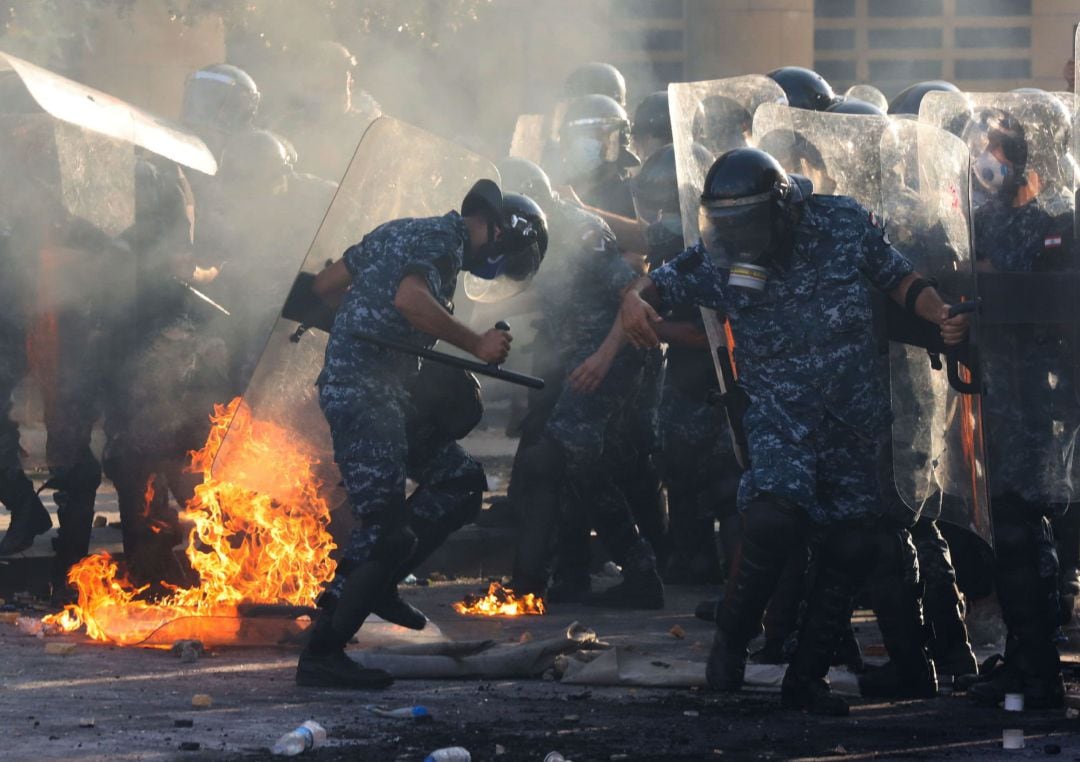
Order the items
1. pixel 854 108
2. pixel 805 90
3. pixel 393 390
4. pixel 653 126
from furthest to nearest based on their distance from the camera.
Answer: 1. pixel 653 126
2. pixel 805 90
3. pixel 854 108
4. pixel 393 390

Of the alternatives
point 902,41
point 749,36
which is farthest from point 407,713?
point 902,41

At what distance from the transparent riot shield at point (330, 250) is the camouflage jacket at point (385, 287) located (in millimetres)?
451

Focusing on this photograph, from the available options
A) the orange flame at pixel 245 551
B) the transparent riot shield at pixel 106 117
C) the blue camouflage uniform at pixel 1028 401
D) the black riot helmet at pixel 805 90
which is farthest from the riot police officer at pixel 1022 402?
the transparent riot shield at pixel 106 117

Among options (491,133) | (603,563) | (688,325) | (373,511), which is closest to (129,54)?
(491,133)

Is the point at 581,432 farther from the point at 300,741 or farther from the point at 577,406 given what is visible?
the point at 300,741

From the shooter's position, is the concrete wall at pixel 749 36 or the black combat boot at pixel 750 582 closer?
the black combat boot at pixel 750 582

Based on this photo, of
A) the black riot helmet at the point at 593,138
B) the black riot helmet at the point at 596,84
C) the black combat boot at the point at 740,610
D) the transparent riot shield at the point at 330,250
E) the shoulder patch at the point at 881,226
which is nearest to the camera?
the black combat boot at the point at 740,610

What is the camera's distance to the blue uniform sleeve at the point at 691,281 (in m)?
6.25

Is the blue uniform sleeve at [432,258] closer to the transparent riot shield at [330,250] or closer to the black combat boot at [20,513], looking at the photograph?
the transparent riot shield at [330,250]

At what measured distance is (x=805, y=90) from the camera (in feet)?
31.8

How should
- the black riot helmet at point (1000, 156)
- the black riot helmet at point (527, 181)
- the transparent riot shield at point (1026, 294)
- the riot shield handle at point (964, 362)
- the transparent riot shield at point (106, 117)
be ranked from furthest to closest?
the black riot helmet at point (527, 181) < the transparent riot shield at point (106, 117) < the black riot helmet at point (1000, 156) < the transparent riot shield at point (1026, 294) < the riot shield handle at point (964, 362)

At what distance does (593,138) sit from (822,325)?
4266 mm

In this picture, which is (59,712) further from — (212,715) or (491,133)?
(491,133)

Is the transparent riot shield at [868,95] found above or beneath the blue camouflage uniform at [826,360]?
above
